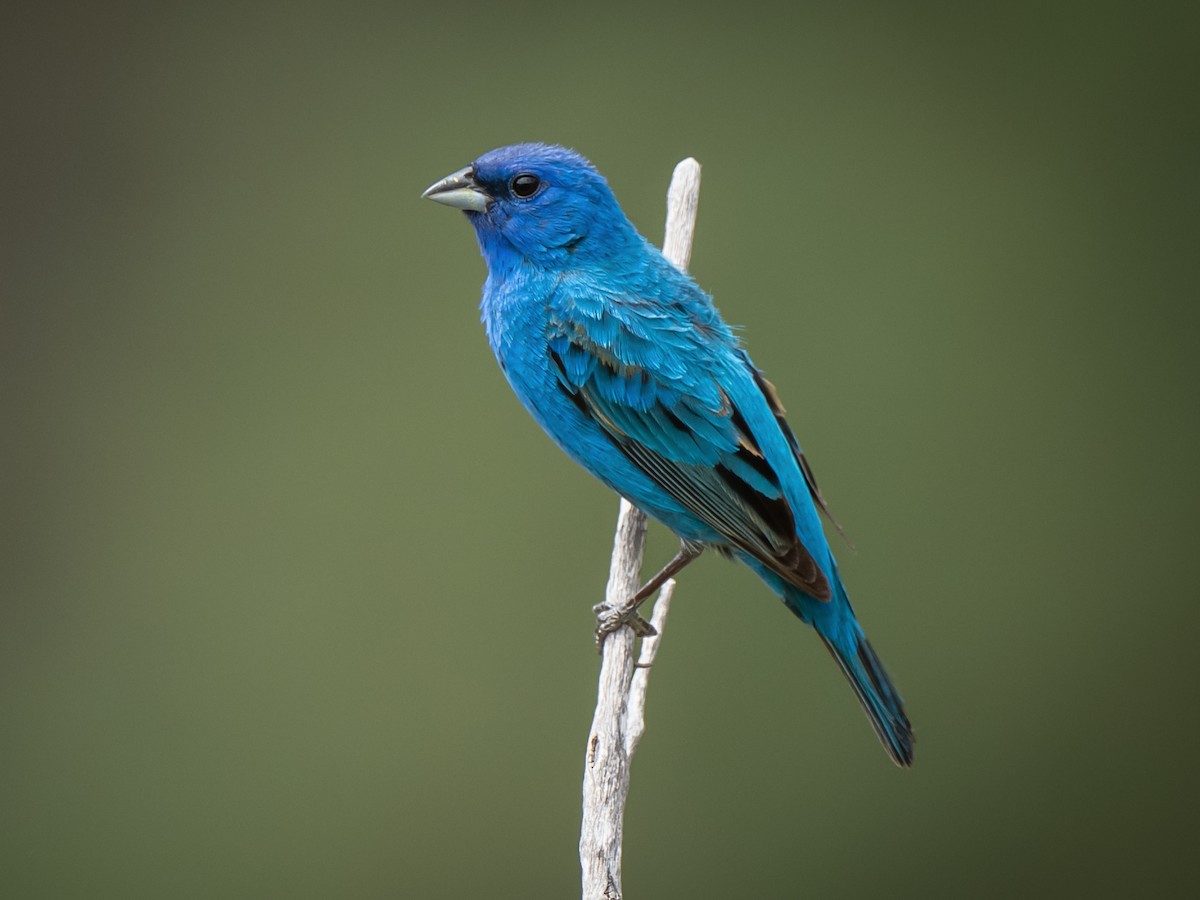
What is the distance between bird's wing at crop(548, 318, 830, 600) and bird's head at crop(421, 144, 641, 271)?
11.2 inches

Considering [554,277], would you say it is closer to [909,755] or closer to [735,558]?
[735,558]

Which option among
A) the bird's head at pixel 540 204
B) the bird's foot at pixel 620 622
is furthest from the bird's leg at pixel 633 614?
the bird's head at pixel 540 204

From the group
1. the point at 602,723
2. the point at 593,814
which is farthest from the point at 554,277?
the point at 593,814

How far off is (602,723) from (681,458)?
2.50 ft

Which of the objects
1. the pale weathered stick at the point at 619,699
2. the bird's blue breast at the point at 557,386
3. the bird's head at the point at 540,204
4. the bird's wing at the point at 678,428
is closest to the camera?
the pale weathered stick at the point at 619,699

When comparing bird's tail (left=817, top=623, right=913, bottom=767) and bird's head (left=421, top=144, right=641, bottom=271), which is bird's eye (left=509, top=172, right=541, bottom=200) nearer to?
bird's head (left=421, top=144, right=641, bottom=271)

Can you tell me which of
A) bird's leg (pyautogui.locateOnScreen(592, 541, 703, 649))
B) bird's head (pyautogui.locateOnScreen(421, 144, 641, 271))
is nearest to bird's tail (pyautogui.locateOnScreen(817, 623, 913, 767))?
bird's leg (pyautogui.locateOnScreen(592, 541, 703, 649))

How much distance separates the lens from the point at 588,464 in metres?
3.40

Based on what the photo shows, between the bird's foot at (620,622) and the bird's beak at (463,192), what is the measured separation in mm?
1172

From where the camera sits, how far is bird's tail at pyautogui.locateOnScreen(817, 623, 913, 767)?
3240 millimetres

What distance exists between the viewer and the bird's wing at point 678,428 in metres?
3.18

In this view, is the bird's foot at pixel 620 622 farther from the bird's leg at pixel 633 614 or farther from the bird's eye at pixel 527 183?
the bird's eye at pixel 527 183

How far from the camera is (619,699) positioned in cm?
286

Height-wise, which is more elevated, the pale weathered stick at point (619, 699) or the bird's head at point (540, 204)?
the bird's head at point (540, 204)
